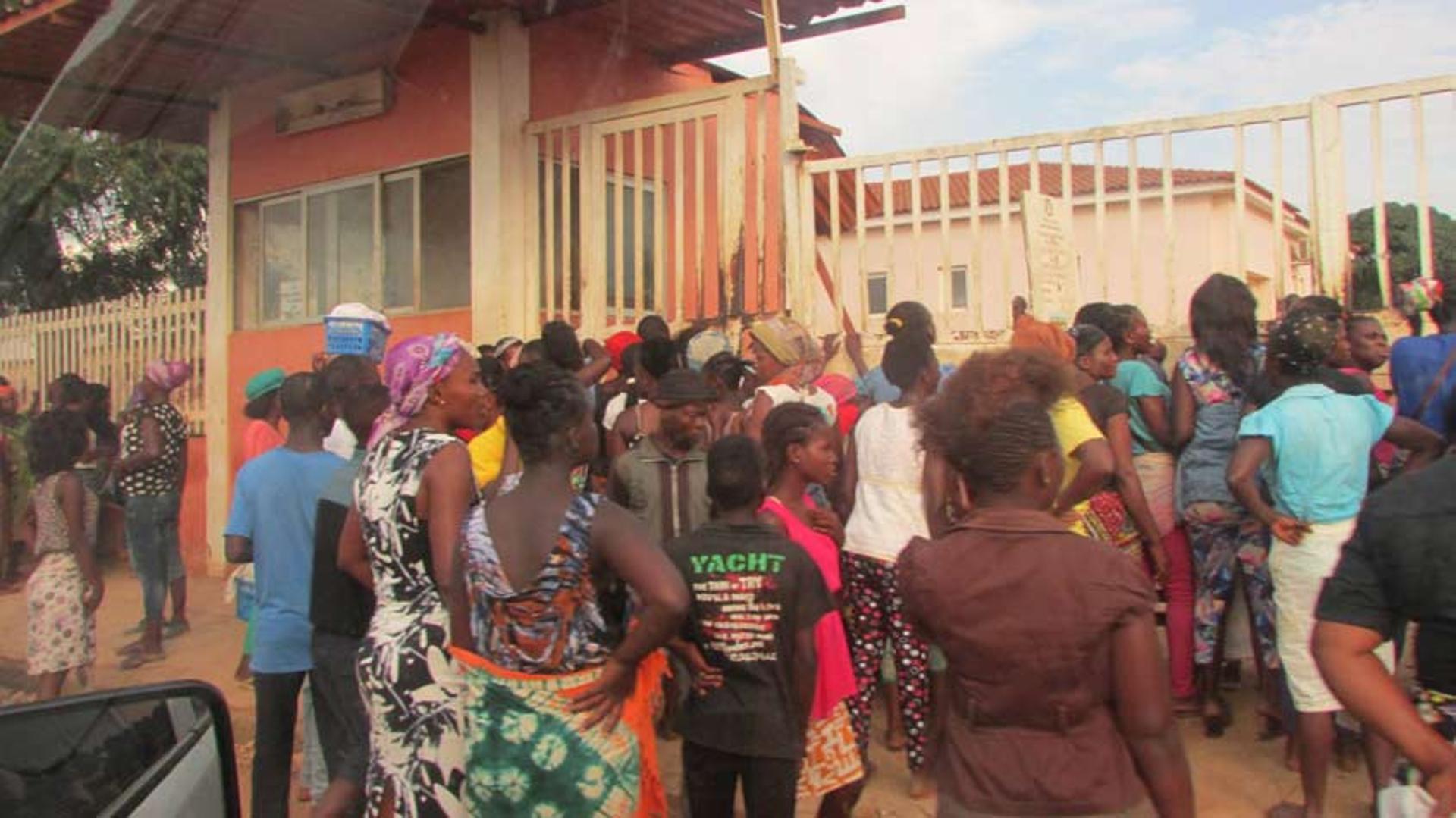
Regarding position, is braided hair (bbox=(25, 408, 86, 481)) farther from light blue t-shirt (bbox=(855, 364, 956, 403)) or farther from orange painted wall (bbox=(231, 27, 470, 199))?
orange painted wall (bbox=(231, 27, 470, 199))

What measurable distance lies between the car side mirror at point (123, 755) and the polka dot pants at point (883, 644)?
2.67 meters

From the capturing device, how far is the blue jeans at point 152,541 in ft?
22.9

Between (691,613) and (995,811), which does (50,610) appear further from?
(995,811)

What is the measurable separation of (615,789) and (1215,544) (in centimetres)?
310

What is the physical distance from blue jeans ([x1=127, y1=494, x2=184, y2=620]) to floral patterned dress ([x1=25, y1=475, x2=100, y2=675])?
14.1ft

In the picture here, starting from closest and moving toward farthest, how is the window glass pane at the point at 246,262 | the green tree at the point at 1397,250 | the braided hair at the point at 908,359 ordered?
the braided hair at the point at 908,359 < the green tree at the point at 1397,250 < the window glass pane at the point at 246,262

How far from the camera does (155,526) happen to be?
23.7 feet

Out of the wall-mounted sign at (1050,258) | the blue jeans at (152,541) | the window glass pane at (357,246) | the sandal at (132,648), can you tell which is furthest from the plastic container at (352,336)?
the window glass pane at (357,246)

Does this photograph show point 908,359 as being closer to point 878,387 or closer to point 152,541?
point 878,387

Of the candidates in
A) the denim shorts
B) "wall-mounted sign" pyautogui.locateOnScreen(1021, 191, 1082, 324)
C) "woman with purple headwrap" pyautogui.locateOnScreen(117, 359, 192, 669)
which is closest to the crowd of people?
"wall-mounted sign" pyautogui.locateOnScreen(1021, 191, 1082, 324)

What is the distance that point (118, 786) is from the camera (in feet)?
6.00

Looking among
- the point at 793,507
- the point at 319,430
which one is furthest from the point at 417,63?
the point at 793,507

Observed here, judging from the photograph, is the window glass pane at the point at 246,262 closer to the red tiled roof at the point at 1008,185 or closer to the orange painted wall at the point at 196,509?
the orange painted wall at the point at 196,509

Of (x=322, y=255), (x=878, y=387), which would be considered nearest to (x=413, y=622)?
(x=878, y=387)
